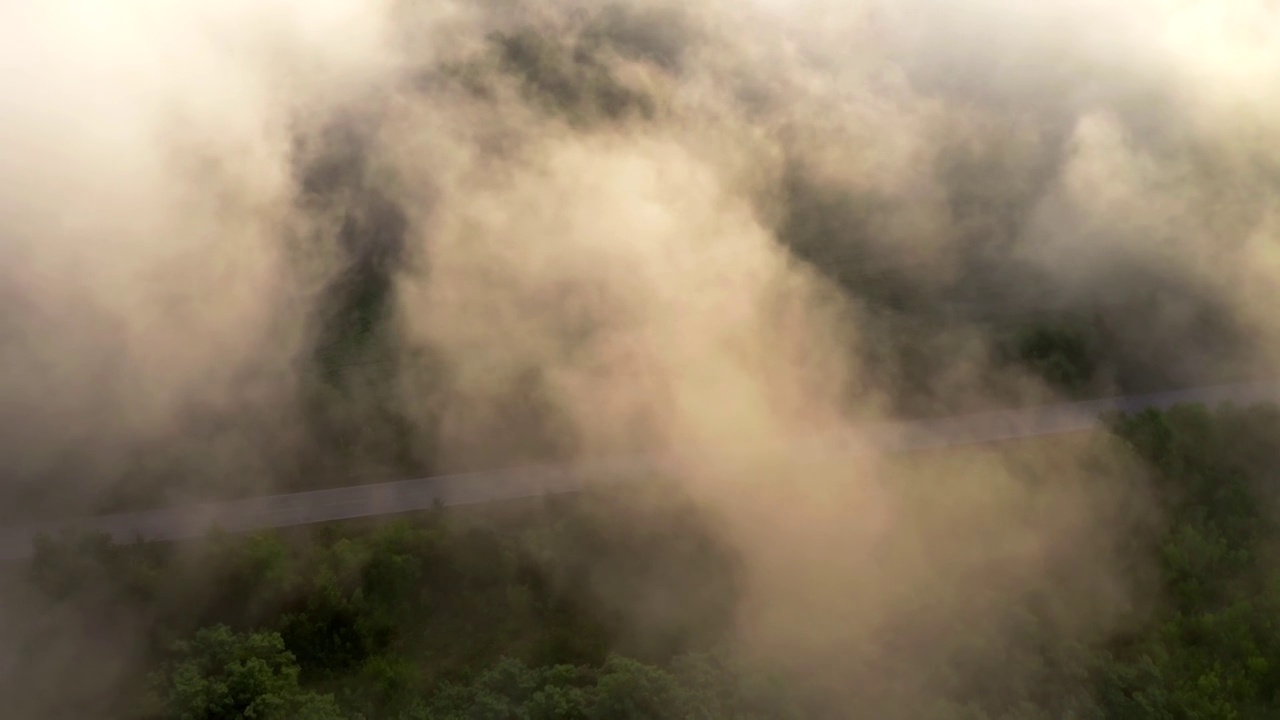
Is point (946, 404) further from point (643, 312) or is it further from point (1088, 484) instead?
point (643, 312)

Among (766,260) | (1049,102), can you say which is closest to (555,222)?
(766,260)

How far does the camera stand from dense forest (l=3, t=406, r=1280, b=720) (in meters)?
6.98

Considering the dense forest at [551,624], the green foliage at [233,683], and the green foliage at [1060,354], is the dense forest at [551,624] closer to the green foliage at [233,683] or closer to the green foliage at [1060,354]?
the green foliage at [233,683]

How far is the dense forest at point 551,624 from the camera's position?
6.98 meters

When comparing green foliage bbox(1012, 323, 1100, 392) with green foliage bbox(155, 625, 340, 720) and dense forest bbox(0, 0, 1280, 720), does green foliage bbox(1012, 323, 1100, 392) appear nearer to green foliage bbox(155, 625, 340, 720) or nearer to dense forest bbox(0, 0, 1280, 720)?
dense forest bbox(0, 0, 1280, 720)

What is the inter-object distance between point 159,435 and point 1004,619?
9363 mm

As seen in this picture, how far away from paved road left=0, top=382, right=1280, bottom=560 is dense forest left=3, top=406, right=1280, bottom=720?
556 mm

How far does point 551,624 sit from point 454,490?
2539 millimetres

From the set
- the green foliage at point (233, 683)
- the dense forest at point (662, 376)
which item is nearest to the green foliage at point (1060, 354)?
the dense forest at point (662, 376)

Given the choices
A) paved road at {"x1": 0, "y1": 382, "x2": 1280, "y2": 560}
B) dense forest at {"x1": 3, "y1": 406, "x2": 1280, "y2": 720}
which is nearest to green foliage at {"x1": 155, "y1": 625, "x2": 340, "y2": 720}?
dense forest at {"x1": 3, "y1": 406, "x2": 1280, "y2": 720}

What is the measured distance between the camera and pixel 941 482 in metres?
9.66

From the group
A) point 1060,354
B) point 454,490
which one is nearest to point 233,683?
point 454,490

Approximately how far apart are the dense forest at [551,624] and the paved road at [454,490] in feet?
1.83

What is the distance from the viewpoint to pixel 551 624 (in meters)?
8.41
